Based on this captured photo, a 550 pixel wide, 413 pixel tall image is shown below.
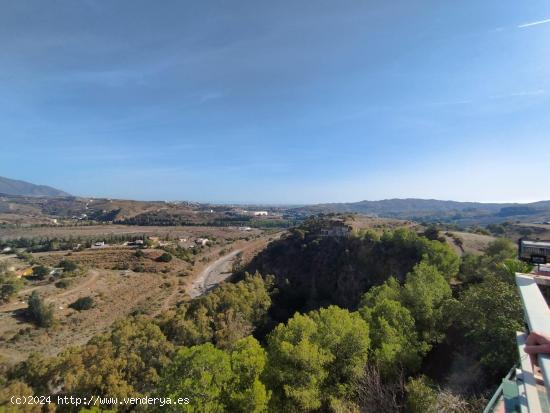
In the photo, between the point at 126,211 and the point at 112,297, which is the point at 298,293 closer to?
the point at 112,297

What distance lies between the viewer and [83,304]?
5394 cm

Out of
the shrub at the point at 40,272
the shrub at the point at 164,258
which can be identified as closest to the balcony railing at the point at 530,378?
the shrub at the point at 40,272

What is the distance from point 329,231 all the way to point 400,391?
200 ft

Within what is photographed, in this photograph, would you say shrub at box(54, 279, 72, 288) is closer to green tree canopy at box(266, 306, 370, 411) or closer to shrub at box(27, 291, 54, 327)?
shrub at box(27, 291, 54, 327)

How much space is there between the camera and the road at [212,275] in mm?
67075

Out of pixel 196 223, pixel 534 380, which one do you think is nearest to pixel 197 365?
pixel 534 380

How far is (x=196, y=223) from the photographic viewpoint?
17550 centimetres

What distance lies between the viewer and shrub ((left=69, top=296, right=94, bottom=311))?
177 feet

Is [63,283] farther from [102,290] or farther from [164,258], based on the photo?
[164,258]

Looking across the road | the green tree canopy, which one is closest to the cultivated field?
the road

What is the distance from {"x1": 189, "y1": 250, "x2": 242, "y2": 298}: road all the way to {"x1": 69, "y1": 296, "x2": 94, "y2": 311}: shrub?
1775cm

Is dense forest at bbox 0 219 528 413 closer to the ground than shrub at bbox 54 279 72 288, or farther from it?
farther from it

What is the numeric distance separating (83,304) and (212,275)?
3095cm

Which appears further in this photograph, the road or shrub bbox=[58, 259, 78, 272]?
shrub bbox=[58, 259, 78, 272]
